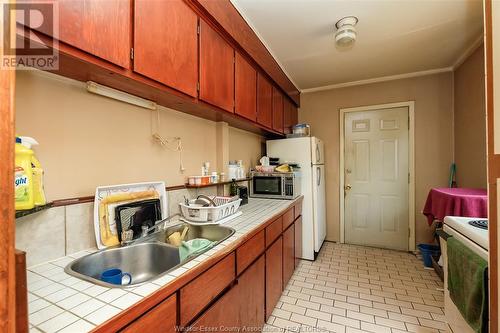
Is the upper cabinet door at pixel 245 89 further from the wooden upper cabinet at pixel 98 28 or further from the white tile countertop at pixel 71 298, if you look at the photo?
the white tile countertop at pixel 71 298

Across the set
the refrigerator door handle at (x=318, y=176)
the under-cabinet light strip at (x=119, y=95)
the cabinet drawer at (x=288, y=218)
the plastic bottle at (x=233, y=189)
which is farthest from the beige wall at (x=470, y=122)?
the under-cabinet light strip at (x=119, y=95)

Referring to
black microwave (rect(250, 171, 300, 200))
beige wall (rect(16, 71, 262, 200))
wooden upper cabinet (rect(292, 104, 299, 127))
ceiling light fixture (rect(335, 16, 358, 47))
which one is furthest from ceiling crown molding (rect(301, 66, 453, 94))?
beige wall (rect(16, 71, 262, 200))

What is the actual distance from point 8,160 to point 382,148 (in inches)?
146

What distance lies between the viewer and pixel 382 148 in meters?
3.27

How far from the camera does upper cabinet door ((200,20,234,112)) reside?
1444 mm

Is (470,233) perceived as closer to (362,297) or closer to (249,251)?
(249,251)

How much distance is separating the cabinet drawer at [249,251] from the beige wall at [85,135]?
0.75 m

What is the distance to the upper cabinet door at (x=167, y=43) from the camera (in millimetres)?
1031

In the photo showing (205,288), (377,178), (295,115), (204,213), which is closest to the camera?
(205,288)

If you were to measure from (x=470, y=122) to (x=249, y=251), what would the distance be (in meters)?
2.89

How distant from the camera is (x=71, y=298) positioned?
0.73m

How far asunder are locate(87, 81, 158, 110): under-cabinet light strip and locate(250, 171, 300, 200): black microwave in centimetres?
157

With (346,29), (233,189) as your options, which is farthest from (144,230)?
(346,29)

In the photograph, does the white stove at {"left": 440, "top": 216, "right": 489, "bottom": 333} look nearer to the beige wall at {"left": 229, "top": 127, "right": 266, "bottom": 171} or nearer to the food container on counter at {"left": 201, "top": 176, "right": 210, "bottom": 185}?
the food container on counter at {"left": 201, "top": 176, "right": 210, "bottom": 185}
